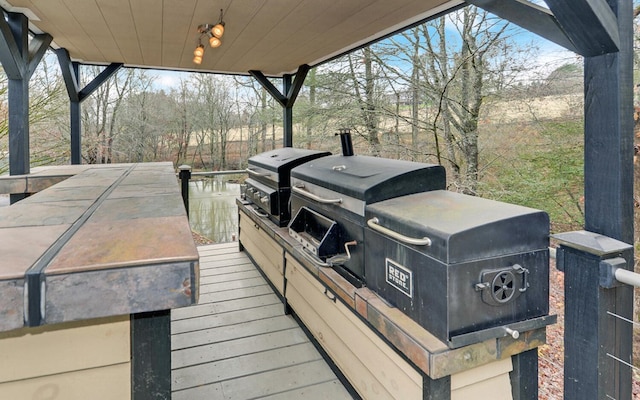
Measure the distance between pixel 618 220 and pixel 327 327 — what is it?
1515 mm

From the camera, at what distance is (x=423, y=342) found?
1.40 meters

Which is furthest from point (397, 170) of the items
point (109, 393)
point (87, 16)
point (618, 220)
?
point (87, 16)

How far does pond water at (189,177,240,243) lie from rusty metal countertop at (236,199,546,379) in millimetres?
4822

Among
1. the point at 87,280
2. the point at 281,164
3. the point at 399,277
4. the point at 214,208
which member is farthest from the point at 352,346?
the point at 214,208

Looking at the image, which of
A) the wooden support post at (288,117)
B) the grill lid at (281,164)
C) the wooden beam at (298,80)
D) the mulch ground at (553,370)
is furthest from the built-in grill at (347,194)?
the wooden support post at (288,117)

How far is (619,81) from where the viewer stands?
1395 millimetres

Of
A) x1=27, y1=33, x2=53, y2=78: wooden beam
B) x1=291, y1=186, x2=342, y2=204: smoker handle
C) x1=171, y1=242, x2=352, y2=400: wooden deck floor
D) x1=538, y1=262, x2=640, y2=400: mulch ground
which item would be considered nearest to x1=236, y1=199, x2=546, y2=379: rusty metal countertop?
x1=291, y1=186, x2=342, y2=204: smoker handle

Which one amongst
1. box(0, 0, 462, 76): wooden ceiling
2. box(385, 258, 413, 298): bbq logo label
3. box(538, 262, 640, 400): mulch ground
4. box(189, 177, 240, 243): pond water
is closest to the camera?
box(385, 258, 413, 298): bbq logo label

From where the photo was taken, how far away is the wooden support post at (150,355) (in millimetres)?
911

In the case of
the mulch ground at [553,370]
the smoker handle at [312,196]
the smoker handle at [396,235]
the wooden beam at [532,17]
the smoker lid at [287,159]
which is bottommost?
the mulch ground at [553,370]

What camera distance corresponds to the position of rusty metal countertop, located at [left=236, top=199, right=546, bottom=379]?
1.35m

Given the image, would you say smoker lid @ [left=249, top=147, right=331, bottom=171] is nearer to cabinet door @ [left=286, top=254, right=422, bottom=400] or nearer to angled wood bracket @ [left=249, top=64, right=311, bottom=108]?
cabinet door @ [left=286, top=254, right=422, bottom=400]

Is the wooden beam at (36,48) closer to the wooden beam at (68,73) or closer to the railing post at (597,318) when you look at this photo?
the wooden beam at (68,73)

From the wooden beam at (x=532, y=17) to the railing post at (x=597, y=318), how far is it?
0.78 meters
